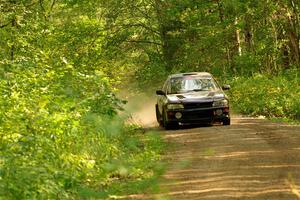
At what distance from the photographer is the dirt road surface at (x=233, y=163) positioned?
889 cm

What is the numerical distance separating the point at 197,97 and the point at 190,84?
118 centimetres

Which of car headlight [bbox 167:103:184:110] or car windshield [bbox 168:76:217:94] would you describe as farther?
car windshield [bbox 168:76:217:94]

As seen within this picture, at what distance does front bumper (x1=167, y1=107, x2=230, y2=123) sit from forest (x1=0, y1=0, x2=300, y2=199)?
1157mm

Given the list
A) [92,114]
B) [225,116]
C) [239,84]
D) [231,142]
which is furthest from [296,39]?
[92,114]

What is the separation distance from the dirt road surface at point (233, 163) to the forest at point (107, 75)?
0.60 meters

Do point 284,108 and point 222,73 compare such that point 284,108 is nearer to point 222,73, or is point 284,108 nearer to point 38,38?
point 38,38

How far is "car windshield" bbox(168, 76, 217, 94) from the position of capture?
18250 millimetres

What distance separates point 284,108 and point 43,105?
13.6 meters

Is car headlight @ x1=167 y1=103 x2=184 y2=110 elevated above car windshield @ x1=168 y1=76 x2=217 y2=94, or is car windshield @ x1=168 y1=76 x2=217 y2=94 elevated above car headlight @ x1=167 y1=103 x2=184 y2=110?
car windshield @ x1=168 y1=76 x2=217 y2=94

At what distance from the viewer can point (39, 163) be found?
7871mm

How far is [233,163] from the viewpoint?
1121cm

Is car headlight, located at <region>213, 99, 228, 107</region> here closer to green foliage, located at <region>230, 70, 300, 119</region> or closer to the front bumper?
the front bumper

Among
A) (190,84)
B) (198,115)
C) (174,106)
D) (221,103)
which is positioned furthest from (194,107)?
(190,84)

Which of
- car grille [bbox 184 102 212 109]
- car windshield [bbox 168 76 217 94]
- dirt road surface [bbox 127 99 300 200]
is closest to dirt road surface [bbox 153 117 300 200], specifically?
dirt road surface [bbox 127 99 300 200]
